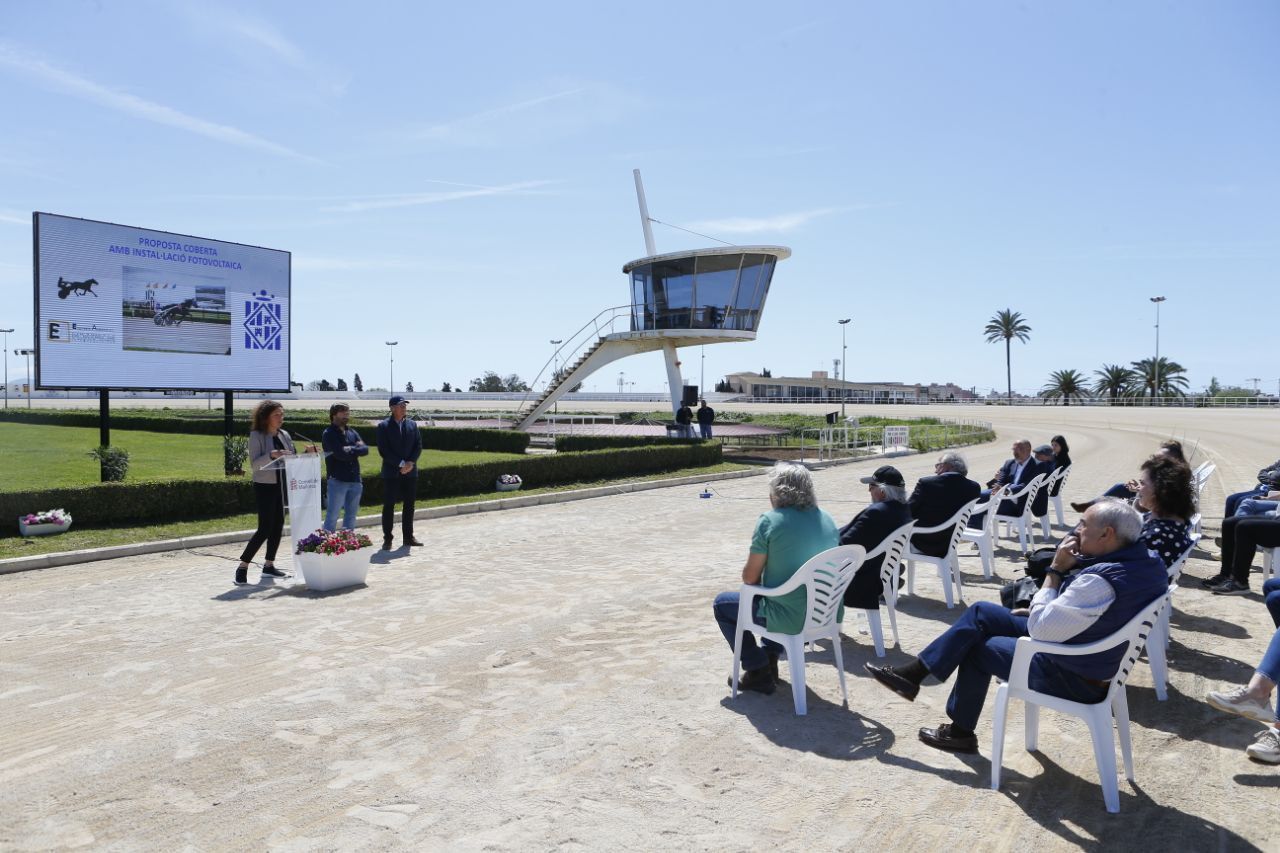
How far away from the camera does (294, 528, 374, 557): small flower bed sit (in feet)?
27.7

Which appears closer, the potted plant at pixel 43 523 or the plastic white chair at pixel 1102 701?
the plastic white chair at pixel 1102 701

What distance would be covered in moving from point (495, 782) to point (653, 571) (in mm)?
5345

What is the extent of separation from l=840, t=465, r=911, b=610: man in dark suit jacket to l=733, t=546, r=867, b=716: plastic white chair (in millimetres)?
776

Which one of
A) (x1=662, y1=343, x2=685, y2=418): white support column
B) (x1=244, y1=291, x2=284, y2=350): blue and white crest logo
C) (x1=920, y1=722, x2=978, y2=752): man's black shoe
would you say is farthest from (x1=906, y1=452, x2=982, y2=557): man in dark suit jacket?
(x1=662, y1=343, x2=685, y2=418): white support column

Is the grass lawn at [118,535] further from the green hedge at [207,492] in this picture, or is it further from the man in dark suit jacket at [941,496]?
the man in dark suit jacket at [941,496]

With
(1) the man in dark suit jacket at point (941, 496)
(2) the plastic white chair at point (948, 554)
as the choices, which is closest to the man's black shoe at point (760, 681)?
(2) the plastic white chair at point (948, 554)

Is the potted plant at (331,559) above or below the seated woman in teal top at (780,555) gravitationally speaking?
below

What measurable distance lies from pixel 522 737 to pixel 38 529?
31.2ft

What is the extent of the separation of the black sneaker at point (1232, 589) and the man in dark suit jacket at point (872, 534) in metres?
4.08

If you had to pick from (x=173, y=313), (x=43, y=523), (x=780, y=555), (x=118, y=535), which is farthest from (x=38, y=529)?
(x=780, y=555)

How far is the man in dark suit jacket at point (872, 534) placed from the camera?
20.5 feet

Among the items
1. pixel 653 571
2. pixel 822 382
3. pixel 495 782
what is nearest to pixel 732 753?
pixel 495 782

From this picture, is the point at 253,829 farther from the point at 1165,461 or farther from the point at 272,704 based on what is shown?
the point at 1165,461

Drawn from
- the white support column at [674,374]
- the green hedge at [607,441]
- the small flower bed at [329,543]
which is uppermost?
the white support column at [674,374]
